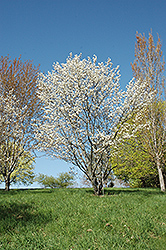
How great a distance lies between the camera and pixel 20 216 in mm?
4910

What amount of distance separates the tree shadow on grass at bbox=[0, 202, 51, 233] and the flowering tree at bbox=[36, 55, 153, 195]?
2.92 meters

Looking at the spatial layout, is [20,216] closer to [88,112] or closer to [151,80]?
[88,112]

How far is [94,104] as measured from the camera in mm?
8352

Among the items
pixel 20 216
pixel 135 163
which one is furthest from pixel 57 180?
pixel 20 216

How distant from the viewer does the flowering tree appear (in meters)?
8.02

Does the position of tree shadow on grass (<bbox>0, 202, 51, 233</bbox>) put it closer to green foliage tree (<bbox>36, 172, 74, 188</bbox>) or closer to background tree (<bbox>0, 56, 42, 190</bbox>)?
background tree (<bbox>0, 56, 42, 190</bbox>)

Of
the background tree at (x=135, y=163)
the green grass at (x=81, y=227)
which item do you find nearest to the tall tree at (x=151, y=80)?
the background tree at (x=135, y=163)

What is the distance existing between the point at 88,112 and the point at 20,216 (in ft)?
14.3

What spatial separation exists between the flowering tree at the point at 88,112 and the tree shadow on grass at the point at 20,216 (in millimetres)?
2916

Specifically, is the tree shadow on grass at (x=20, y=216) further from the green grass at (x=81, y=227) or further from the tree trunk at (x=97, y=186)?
the tree trunk at (x=97, y=186)

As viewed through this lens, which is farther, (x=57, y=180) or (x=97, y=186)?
(x=57, y=180)

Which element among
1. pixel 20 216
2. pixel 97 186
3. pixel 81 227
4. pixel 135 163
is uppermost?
pixel 135 163

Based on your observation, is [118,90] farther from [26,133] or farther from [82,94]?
[26,133]

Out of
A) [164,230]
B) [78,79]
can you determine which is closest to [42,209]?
[164,230]
